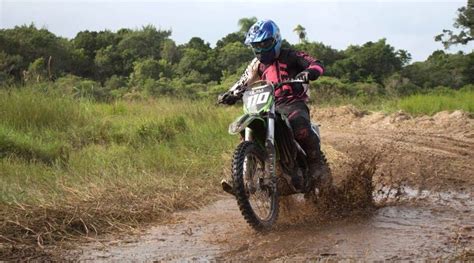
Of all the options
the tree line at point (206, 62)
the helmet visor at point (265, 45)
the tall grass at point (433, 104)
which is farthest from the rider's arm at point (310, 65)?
the tree line at point (206, 62)

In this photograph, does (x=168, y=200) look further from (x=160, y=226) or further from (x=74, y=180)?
(x=74, y=180)

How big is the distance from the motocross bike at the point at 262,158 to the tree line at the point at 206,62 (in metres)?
19.5

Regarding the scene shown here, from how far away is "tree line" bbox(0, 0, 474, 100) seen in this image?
86.2 feet

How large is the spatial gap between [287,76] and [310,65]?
253 mm

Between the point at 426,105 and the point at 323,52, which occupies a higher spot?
the point at 323,52

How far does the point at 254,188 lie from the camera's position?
15.1 feet

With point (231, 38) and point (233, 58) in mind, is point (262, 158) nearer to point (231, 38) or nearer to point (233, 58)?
point (233, 58)

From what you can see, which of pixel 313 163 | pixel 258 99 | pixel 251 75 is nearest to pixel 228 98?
pixel 251 75

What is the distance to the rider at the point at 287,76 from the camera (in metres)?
5.08

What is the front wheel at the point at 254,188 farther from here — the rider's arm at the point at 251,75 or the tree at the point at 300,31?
the tree at the point at 300,31

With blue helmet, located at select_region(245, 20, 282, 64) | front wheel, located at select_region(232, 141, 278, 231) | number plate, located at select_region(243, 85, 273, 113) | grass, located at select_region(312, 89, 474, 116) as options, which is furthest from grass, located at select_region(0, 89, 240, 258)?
grass, located at select_region(312, 89, 474, 116)

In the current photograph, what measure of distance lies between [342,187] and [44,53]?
72.3ft

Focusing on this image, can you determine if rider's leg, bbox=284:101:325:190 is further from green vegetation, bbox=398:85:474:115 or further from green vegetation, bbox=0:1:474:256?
green vegetation, bbox=398:85:474:115

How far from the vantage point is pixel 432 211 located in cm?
529
